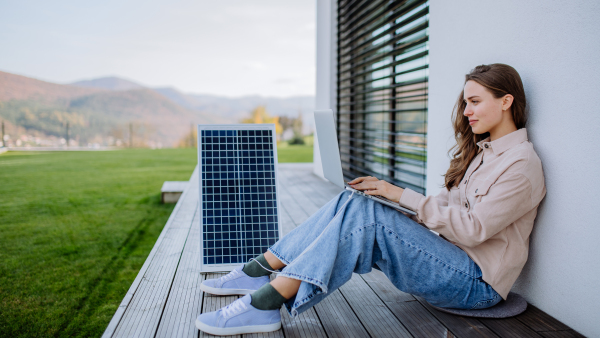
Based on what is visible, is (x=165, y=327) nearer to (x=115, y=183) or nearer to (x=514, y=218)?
(x=514, y=218)

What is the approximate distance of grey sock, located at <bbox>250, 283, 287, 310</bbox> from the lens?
1.39 m

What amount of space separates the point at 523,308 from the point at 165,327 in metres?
1.40

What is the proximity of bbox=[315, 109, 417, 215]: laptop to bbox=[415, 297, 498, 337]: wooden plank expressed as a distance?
476 mm

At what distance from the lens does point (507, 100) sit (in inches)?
59.6

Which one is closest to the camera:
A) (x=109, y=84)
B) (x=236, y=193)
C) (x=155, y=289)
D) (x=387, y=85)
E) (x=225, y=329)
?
(x=225, y=329)

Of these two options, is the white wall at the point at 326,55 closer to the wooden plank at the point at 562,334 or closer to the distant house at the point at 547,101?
the distant house at the point at 547,101

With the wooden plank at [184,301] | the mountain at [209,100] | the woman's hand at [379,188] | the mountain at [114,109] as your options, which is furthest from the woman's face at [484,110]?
the mountain at [209,100]

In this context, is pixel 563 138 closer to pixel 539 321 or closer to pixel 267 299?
pixel 539 321

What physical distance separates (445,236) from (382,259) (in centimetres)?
25

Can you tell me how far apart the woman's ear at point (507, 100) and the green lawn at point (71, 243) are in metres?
1.93

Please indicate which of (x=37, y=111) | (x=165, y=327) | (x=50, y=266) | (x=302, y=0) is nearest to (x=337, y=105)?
(x=50, y=266)

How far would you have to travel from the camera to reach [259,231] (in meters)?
2.08

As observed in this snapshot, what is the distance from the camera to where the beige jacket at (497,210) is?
52.3 inches

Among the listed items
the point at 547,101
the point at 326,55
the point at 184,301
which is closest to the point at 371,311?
the point at 184,301
